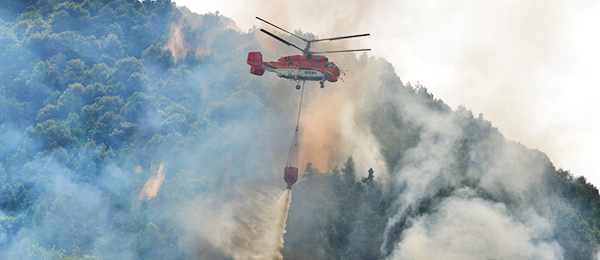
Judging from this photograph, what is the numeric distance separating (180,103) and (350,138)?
32845 mm

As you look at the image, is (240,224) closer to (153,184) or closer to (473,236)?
(153,184)

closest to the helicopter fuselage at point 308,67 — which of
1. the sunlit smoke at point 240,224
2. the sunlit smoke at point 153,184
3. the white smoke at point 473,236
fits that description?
the sunlit smoke at point 240,224

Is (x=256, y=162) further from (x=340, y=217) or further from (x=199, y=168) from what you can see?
(x=340, y=217)

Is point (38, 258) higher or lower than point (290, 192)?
lower

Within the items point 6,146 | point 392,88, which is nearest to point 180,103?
point 6,146

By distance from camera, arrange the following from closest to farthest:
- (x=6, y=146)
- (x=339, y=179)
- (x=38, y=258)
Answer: (x=38, y=258) → (x=339, y=179) → (x=6, y=146)

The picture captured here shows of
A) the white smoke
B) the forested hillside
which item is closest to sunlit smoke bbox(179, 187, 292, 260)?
the forested hillside

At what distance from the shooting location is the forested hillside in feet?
304

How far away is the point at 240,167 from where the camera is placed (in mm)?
106250

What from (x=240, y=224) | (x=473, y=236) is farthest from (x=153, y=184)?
(x=473, y=236)

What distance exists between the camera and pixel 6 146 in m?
110

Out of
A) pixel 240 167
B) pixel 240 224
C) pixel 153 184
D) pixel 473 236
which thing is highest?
pixel 240 167

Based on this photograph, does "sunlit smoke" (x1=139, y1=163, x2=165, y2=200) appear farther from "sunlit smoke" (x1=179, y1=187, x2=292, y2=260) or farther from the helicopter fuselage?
the helicopter fuselage

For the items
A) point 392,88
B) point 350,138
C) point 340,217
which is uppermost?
point 392,88
